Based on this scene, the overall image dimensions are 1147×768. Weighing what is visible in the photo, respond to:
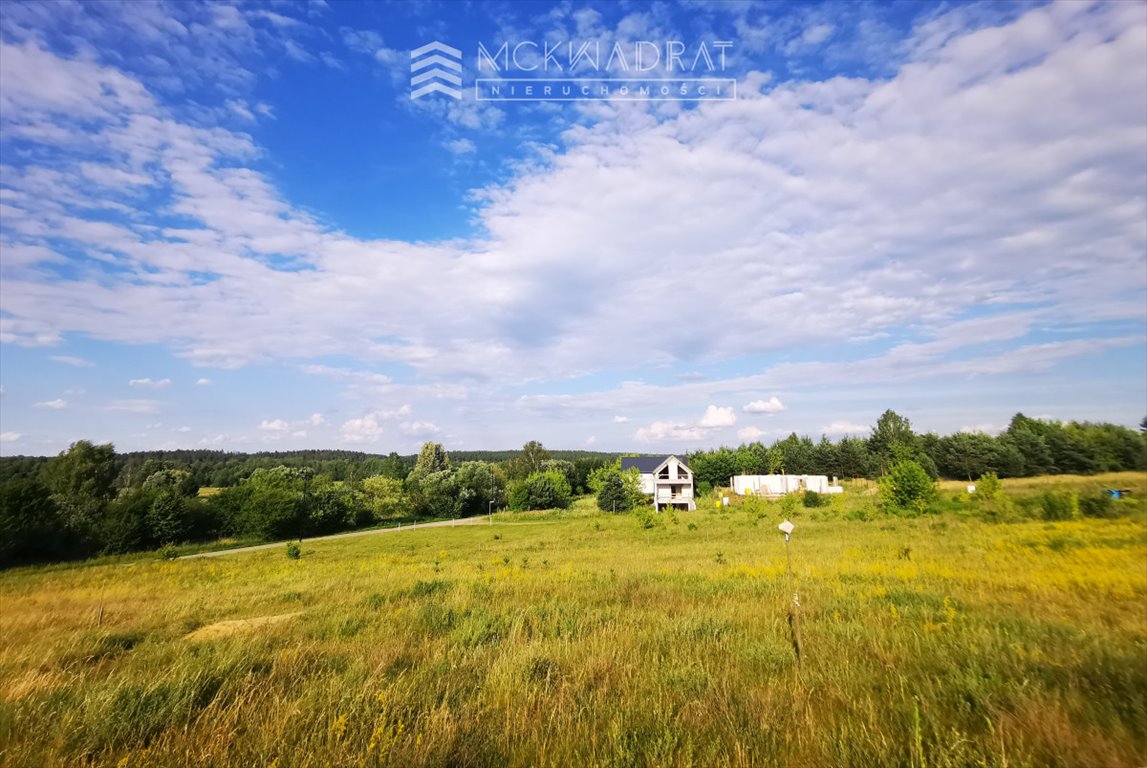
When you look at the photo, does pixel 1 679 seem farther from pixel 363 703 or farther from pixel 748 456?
pixel 748 456

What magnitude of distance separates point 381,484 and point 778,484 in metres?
58.9

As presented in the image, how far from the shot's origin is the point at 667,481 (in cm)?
6494

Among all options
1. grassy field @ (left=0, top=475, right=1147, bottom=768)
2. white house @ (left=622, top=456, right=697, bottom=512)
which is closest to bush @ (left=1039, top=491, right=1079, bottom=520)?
grassy field @ (left=0, top=475, right=1147, bottom=768)

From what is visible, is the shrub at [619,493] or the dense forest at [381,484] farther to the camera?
the shrub at [619,493]

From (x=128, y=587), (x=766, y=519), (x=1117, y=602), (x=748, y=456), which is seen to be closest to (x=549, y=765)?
(x=1117, y=602)

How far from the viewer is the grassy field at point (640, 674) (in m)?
3.93

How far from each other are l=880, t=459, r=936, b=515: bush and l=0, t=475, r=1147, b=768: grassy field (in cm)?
2004

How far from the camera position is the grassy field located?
3.93m

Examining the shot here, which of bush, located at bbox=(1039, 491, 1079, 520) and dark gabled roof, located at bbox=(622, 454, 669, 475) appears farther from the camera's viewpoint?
dark gabled roof, located at bbox=(622, 454, 669, 475)

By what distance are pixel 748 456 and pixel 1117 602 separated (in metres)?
84.6

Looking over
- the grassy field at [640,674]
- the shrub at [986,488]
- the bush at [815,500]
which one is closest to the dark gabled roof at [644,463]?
the bush at [815,500]

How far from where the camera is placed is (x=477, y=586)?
495 inches

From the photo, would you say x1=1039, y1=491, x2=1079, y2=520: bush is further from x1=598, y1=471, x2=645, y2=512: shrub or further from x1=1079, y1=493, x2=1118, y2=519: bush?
x1=598, y1=471, x2=645, y2=512: shrub

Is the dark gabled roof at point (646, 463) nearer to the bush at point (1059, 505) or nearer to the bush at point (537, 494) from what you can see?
the bush at point (537, 494)
